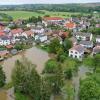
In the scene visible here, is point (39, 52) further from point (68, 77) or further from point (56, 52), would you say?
point (68, 77)

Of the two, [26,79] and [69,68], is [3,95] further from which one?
[69,68]

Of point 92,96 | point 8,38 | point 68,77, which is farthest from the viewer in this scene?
point 8,38

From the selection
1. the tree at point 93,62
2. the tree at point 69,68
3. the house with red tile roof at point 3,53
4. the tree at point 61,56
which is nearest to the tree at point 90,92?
the tree at point 69,68

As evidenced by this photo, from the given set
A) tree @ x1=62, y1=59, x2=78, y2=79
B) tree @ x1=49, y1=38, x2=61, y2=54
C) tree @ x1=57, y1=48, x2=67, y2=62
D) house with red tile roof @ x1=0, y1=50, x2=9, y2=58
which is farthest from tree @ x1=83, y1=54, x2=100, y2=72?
house with red tile roof @ x1=0, y1=50, x2=9, y2=58

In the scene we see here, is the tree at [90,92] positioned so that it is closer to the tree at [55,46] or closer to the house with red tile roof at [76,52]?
the house with red tile roof at [76,52]

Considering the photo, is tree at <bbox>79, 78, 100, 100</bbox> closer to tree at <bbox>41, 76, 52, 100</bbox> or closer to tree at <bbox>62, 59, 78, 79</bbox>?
tree at <bbox>41, 76, 52, 100</bbox>

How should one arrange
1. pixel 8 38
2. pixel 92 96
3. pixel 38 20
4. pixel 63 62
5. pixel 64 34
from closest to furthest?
pixel 92 96, pixel 63 62, pixel 8 38, pixel 64 34, pixel 38 20

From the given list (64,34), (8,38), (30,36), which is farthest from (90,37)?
(8,38)
